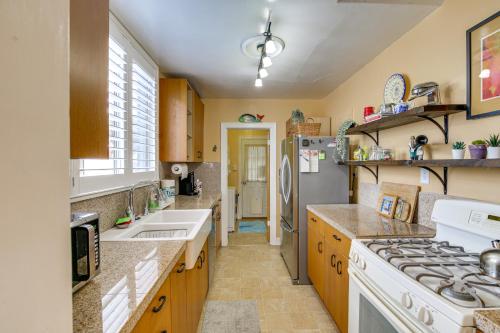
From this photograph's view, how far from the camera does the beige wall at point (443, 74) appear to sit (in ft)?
4.36

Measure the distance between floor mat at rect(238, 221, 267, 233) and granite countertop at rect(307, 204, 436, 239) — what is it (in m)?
2.58

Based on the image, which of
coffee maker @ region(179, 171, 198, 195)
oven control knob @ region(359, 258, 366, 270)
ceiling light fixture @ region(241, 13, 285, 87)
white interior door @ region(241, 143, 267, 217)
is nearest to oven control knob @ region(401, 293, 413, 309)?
oven control knob @ region(359, 258, 366, 270)

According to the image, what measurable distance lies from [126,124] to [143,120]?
36 cm

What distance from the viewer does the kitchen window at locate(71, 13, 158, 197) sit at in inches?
59.0

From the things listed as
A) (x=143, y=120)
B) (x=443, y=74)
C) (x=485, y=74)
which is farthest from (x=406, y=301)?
(x=143, y=120)

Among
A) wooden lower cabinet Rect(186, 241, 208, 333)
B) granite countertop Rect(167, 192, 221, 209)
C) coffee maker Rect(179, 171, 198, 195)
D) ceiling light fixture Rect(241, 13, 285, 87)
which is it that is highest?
ceiling light fixture Rect(241, 13, 285, 87)

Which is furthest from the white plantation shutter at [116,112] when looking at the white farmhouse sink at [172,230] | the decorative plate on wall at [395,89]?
the decorative plate on wall at [395,89]

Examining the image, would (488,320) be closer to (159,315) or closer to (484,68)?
(159,315)

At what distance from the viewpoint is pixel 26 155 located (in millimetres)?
389

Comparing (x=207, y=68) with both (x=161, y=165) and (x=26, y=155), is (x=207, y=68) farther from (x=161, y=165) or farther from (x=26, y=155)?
(x=26, y=155)

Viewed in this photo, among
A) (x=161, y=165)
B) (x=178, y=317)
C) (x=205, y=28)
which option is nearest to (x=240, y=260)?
(x=161, y=165)

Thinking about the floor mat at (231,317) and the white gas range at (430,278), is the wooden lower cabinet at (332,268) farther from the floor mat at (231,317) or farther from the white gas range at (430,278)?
the floor mat at (231,317)

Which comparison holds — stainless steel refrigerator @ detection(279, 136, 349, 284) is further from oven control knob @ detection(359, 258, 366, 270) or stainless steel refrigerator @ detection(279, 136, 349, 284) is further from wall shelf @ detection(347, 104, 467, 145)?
oven control knob @ detection(359, 258, 366, 270)

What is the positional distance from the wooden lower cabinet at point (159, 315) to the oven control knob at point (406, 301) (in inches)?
39.7
